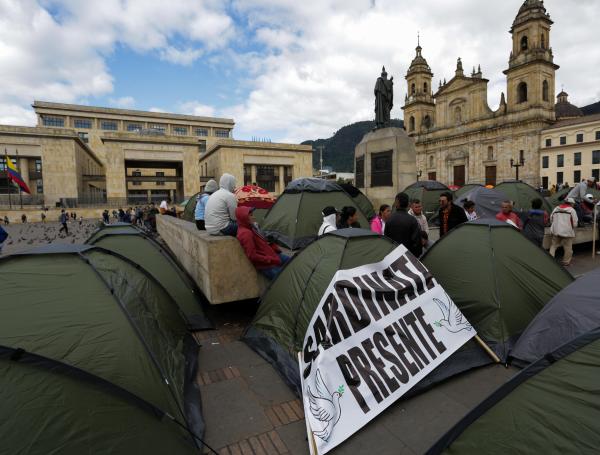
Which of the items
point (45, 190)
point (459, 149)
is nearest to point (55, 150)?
point (45, 190)

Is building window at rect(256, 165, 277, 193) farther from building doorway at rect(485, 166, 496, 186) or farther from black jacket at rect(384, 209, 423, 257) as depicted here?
black jacket at rect(384, 209, 423, 257)

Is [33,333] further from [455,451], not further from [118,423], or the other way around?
[455,451]

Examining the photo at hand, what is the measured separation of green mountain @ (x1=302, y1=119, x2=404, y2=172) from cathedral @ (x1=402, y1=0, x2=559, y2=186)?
229ft

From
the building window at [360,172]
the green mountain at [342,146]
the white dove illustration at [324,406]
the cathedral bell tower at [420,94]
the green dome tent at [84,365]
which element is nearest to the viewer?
the green dome tent at [84,365]

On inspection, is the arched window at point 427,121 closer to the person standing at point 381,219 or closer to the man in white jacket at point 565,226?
the man in white jacket at point 565,226

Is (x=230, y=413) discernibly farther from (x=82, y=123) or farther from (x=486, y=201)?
(x=82, y=123)

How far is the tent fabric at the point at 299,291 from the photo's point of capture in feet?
13.1

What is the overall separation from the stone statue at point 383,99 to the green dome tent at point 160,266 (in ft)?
40.5

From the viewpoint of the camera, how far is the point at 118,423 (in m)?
2.33

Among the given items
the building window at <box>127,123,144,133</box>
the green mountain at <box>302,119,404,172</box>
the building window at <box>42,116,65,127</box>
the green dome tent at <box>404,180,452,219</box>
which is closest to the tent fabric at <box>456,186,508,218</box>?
the green dome tent at <box>404,180,452,219</box>

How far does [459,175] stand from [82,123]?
71.3 meters

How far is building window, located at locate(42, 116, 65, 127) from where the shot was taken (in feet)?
204

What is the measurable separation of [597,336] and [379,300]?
6.19ft

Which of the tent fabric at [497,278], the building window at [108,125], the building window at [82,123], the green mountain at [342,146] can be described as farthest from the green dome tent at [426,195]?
the green mountain at [342,146]
